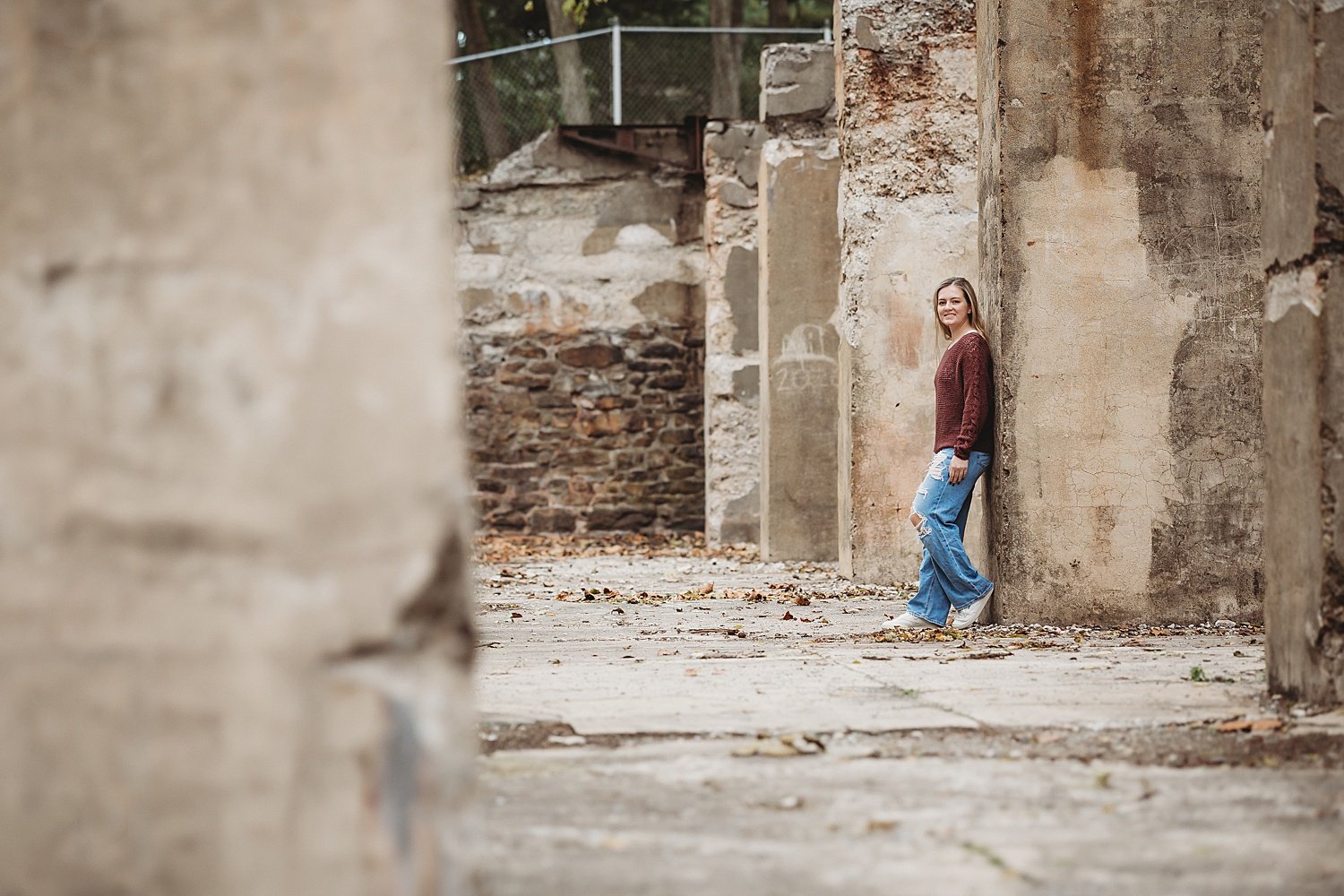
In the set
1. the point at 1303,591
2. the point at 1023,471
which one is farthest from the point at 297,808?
the point at 1023,471

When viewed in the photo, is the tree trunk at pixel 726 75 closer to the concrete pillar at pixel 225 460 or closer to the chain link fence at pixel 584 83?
the chain link fence at pixel 584 83

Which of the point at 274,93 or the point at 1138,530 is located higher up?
the point at 274,93

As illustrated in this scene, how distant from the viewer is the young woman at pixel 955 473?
6.18m

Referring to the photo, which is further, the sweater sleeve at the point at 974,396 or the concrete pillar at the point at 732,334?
the concrete pillar at the point at 732,334

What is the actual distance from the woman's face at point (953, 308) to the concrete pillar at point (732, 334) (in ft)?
19.7

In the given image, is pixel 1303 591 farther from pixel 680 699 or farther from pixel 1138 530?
pixel 1138 530

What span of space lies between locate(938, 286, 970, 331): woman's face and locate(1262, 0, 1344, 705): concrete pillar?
239 cm

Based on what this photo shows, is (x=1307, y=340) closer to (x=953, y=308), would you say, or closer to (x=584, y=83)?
(x=953, y=308)

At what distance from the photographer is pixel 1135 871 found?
2.26m

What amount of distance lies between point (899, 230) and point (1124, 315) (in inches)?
105

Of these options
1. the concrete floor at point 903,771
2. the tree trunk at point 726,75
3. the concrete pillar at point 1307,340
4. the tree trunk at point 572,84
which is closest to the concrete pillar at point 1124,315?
the concrete floor at point 903,771

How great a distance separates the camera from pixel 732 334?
12.5 meters

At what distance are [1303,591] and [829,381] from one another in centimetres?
686

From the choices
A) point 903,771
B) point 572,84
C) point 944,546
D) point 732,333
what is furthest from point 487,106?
point 903,771
